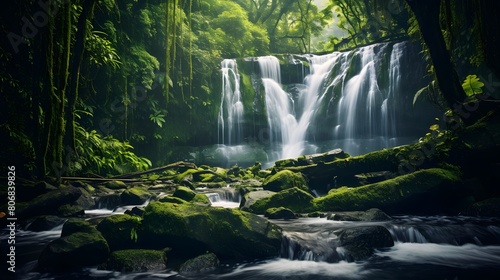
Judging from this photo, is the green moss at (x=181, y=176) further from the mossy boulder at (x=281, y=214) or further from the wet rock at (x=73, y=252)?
the wet rock at (x=73, y=252)

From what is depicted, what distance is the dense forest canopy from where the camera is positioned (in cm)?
739

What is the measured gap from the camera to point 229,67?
18.6 meters

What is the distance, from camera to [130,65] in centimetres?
1320

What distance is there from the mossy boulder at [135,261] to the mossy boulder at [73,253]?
0.62 feet

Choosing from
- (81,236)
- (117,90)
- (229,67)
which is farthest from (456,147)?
(229,67)

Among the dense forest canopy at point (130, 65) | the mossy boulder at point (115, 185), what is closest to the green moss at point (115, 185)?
the mossy boulder at point (115, 185)

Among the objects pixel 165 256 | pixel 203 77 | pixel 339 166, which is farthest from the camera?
pixel 203 77

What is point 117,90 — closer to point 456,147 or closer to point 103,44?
point 103,44

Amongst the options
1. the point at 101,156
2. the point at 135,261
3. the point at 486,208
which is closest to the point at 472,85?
the point at 486,208

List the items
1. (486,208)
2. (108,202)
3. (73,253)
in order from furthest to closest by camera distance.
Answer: (108,202), (486,208), (73,253)

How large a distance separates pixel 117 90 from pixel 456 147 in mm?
11988

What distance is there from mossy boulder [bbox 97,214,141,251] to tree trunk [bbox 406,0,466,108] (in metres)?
7.53

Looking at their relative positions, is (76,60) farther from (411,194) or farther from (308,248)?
(411,194)

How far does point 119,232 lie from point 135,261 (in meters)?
0.69
